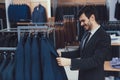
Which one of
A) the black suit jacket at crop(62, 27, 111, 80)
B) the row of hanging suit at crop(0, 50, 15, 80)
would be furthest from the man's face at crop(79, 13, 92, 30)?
the row of hanging suit at crop(0, 50, 15, 80)

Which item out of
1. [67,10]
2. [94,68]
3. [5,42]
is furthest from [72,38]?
[94,68]

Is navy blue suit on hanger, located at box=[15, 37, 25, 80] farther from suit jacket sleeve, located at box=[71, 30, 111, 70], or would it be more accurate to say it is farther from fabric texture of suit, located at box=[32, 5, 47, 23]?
fabric texture of suit, located at box=[32, 5, 47, 23]

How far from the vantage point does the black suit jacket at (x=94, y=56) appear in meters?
2.02

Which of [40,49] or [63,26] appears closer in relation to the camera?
[40,49]

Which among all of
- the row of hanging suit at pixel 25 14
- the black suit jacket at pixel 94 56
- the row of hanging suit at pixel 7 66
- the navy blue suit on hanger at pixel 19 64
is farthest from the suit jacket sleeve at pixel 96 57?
the row of hanging suit at pixel 25 14

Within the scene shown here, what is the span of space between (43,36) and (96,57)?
527 mm

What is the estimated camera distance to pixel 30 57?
2115mm

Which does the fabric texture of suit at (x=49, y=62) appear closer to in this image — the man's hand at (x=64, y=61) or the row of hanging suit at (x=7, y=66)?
the man's hand at (x=64, y=61)

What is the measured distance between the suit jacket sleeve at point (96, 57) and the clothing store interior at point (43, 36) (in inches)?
8.2

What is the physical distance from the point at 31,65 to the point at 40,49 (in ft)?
0.51

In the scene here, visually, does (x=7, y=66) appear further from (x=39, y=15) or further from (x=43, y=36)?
(x=39, y=15)

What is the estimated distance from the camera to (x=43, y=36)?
7.45 ft

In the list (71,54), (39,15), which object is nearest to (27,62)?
(71,54)

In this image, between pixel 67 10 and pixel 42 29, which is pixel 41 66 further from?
pixel 67 10
